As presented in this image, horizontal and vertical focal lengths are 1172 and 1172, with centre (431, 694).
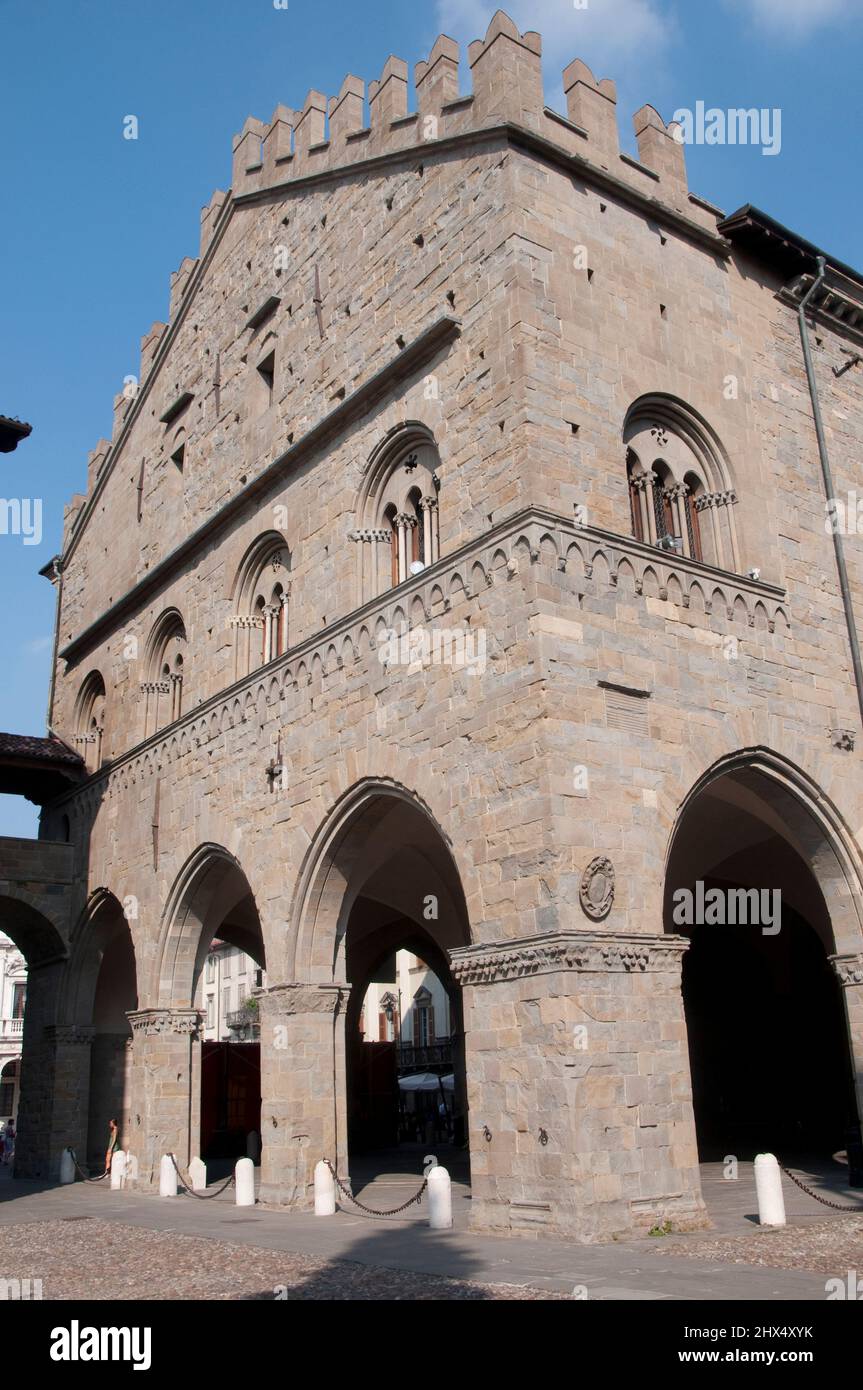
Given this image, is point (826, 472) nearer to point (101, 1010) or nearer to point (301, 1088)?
point (301, 1088)

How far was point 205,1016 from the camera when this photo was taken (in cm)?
1859

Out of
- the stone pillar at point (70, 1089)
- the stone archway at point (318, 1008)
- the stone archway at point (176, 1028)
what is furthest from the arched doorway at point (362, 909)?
the stone pillar at point (70, 1089)

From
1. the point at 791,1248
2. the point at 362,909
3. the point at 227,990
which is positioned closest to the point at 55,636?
the point at 362,909

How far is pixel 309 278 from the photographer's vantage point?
16.9 m

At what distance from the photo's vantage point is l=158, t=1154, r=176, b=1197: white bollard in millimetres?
16156

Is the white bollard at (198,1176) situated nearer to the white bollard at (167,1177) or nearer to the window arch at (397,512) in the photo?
the white bollard at (167,1177)

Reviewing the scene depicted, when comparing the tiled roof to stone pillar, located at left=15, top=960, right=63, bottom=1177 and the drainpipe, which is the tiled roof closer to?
stone pillar, located at left=15, top=960, right=63, bottom=1177

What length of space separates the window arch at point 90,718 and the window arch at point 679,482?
12.3 m

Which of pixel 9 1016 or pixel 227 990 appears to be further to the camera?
pixel 227 990

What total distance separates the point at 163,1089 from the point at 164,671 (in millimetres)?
6851

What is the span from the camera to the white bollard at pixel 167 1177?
636 inches

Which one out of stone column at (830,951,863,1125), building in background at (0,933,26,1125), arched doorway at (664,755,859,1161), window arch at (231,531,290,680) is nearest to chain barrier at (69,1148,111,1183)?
window arch at (231,531,290,680)

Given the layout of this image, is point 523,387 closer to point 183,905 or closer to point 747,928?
point 183,905
